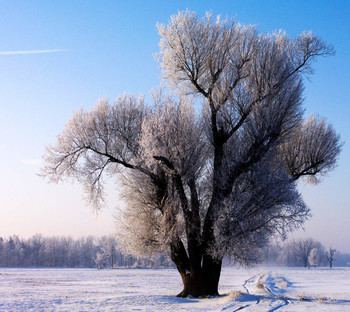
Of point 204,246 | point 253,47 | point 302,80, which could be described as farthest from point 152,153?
point 302,80

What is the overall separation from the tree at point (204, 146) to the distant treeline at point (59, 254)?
106 meters

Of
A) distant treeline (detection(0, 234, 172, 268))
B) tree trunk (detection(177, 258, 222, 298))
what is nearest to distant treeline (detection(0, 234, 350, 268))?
distant treeline (detection(0, 234, 172, 268))

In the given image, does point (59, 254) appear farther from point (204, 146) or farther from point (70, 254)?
point (204, 146)

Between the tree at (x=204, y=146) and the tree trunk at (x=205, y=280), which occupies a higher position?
the tree at (x=204, y=146)

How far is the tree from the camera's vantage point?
17.5 meters

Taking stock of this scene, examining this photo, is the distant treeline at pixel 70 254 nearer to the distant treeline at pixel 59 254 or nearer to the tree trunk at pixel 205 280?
the distant treeline at pixel 59 254

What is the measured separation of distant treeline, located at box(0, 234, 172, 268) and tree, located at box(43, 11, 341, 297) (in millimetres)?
105768

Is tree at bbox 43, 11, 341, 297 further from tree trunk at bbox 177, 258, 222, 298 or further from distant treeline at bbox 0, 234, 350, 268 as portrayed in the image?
distant treeline at bbox 0, 234, 350, 268

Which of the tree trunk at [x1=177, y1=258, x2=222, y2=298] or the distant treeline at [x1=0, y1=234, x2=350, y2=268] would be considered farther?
the distant treeline at [x1=0, y1=234, x2=350, y2=268]

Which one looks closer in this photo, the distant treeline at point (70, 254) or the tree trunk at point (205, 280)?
the tree trunk at point (205, 280)

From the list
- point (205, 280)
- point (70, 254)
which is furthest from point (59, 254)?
point (205, 280)

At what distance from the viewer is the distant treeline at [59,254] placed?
13238 centimetres

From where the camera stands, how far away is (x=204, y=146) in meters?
18.8

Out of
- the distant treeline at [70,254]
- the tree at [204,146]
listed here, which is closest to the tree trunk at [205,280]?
the tree at [204,146]
